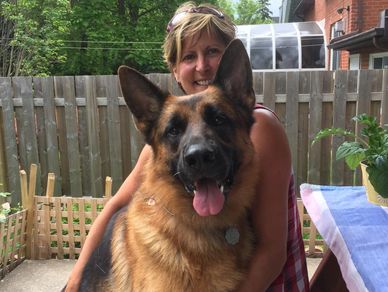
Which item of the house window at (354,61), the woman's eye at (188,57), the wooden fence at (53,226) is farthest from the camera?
the house window at (354,61)

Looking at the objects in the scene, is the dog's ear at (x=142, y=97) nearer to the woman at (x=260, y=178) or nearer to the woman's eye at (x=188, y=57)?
the woman at (x=260, y=178)

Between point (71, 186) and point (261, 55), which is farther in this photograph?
point (261, 55)

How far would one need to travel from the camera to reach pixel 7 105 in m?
5.64

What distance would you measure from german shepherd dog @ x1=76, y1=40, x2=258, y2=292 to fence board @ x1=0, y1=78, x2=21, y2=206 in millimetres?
4376

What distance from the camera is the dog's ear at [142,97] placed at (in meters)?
1.79

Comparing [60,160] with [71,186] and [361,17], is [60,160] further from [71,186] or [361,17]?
[361,17]

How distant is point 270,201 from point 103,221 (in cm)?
96

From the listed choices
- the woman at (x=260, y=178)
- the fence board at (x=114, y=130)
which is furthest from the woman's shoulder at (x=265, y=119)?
the fence board at (x=114, y=130)

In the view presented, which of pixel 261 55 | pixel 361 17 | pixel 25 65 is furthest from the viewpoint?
pixel 261 55

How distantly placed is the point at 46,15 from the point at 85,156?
30.3 feet

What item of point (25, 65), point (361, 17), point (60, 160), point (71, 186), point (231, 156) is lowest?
point (71, 186)

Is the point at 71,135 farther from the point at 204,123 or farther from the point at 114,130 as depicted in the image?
the point at 204,123

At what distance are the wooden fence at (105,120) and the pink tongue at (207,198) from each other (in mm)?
3681

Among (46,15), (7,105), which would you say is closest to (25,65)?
(46,15)
